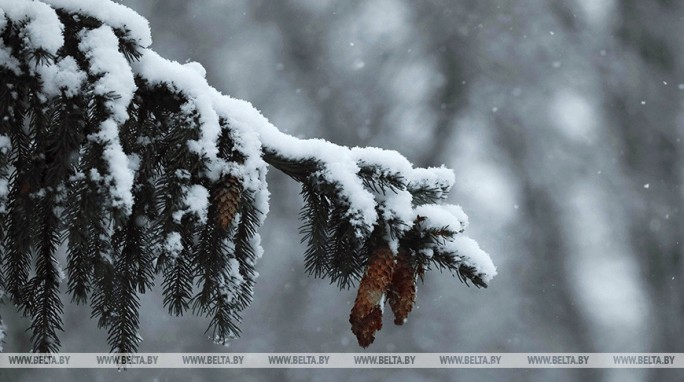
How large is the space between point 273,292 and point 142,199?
28.5 ft

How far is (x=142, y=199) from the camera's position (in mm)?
1364

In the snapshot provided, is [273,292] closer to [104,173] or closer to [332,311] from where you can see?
[332,311]

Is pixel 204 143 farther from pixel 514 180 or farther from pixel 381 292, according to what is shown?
pixel 514 180

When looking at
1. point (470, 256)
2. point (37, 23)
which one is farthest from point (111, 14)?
point (470, 256)

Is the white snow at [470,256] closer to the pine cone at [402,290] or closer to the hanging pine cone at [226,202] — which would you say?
the pine cone at [402,290]

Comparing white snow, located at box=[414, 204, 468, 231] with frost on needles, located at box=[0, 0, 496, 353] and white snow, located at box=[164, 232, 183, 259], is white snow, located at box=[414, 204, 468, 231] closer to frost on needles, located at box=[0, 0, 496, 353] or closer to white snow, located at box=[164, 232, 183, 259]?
frost on needles, located at box=[0, 0, 496, 353]

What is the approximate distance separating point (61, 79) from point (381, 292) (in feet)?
2.03

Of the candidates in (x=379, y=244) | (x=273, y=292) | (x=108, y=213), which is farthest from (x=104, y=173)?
(x=273, y=292)

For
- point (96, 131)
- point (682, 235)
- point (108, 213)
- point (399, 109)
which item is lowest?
point (108, 213)

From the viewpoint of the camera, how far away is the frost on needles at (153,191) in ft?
4.25

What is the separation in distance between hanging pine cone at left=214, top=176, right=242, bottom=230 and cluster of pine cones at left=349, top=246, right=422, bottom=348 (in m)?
0.25

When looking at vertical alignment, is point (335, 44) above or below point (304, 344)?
above

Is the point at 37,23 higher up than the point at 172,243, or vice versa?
the point at 37,23

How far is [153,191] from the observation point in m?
1.36
